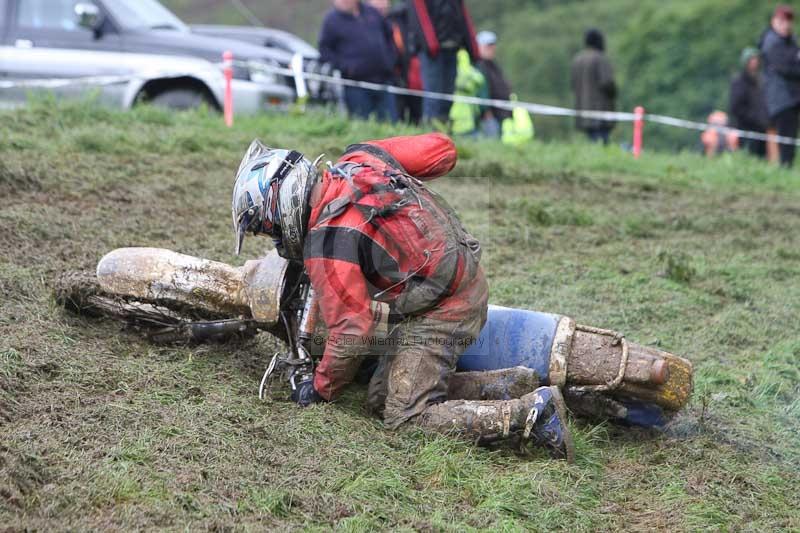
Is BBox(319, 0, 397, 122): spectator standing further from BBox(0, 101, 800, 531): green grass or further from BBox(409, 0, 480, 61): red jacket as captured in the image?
BBox(0, 101, 800, 531): green grass

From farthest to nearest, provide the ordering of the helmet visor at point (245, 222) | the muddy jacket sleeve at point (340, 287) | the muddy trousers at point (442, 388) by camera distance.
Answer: the helmet visor at point (245, 222) < the muddy trousers at point (442, 388) < the muddy jacket sleeve at point (340, 287)

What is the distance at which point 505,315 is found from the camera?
5535mm

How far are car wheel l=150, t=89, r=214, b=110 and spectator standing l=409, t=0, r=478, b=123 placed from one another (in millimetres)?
2443

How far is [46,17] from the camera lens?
11055mm

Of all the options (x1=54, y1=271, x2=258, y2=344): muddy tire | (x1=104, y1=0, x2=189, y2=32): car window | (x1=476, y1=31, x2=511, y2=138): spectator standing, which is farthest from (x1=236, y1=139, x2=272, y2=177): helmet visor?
(x1=476, y1=31, x2=511, y2=138): spectator standing

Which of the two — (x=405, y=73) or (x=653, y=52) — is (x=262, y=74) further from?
(x=653, y=52)

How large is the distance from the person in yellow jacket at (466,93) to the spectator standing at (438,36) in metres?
0.63

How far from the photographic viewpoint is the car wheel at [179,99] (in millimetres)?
11125

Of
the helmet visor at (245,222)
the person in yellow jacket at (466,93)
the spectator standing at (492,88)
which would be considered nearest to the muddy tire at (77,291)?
the helmet visor at (245,222)

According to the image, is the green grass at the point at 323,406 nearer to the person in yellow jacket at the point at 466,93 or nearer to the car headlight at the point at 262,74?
the car headlight at the point at 262,74

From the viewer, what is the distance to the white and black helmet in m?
5.04

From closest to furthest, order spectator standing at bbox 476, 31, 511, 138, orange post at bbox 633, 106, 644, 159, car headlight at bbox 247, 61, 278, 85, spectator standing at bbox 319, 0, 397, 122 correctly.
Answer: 1. car headlight at bbox 247, 61, 278, 85
2. spectator standing at bbox 319, 0, 397, 122
3. orange post at bbox 633, 106, 644, 159
4. spectator standing at bbox 476, 31, 511, 138

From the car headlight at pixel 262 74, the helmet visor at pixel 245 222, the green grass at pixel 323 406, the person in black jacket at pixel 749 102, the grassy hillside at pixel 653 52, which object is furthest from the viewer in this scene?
the grassy hillside at pixel 653 52

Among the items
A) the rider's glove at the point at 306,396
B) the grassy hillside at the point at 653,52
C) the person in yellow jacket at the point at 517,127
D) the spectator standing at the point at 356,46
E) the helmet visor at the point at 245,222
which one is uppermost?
the grassy hillside at the point at 653,52
